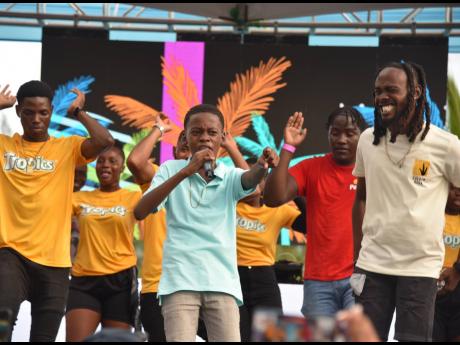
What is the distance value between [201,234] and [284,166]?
2.08 feet

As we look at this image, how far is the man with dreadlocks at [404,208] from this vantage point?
4215mm

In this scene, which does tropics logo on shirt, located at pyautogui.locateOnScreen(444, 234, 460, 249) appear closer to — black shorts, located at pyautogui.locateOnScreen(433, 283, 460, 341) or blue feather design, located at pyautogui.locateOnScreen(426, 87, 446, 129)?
black shorts, located at pyautogui.locateOnScreen(433, 283, 460, 341)

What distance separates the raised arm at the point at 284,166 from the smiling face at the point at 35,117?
1.37 m

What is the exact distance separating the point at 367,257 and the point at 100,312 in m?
2.85

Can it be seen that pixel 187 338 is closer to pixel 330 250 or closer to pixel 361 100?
pixel 330 250

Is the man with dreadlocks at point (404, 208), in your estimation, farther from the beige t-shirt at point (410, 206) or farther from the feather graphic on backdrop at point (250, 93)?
the feather graphic on backdrop at point (250, 93)

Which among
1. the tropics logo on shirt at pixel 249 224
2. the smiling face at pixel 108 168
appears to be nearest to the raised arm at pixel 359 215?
the tropics logo on shirt at pixel 249 224

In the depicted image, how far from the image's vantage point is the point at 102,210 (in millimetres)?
6762

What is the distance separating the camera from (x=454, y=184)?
4336 mm

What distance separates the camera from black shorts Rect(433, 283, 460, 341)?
20.9 ft

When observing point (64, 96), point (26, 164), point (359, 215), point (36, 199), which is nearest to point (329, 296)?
point (359, 215)

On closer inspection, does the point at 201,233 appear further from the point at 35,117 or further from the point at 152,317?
the point at 152,317

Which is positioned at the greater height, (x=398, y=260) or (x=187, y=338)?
(x=398, y=260)

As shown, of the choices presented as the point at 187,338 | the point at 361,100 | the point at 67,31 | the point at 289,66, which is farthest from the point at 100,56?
the point at 187,338
